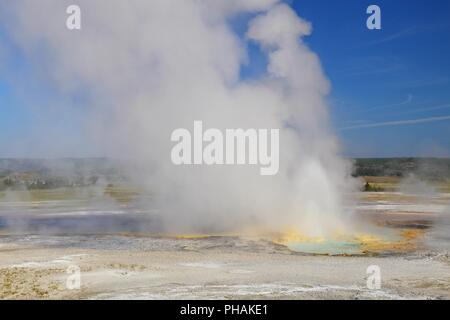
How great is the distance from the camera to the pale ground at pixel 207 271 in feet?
29.9

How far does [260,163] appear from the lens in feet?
66.0

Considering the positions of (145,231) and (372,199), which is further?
(372,199)

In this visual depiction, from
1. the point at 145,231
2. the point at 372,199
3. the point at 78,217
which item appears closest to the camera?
the point at 145,231

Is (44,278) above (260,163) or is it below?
below

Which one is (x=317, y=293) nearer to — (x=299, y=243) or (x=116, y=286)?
(x=116, y=286)

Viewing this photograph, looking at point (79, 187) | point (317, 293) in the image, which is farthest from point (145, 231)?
point (79, 187)

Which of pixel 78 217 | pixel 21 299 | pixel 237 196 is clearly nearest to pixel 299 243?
pixel 237 196

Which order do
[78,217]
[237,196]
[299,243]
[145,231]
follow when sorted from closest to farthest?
1. [299,243]
2. [145,231]
3. [237,196]
4. [78,217]

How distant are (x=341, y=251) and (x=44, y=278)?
276 inches

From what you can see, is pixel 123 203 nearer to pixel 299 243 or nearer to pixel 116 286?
pixel 299 243

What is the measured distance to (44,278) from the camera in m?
10.3

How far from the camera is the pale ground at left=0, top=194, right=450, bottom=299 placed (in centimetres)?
912

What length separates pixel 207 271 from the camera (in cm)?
1087

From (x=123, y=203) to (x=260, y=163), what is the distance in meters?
10.1
